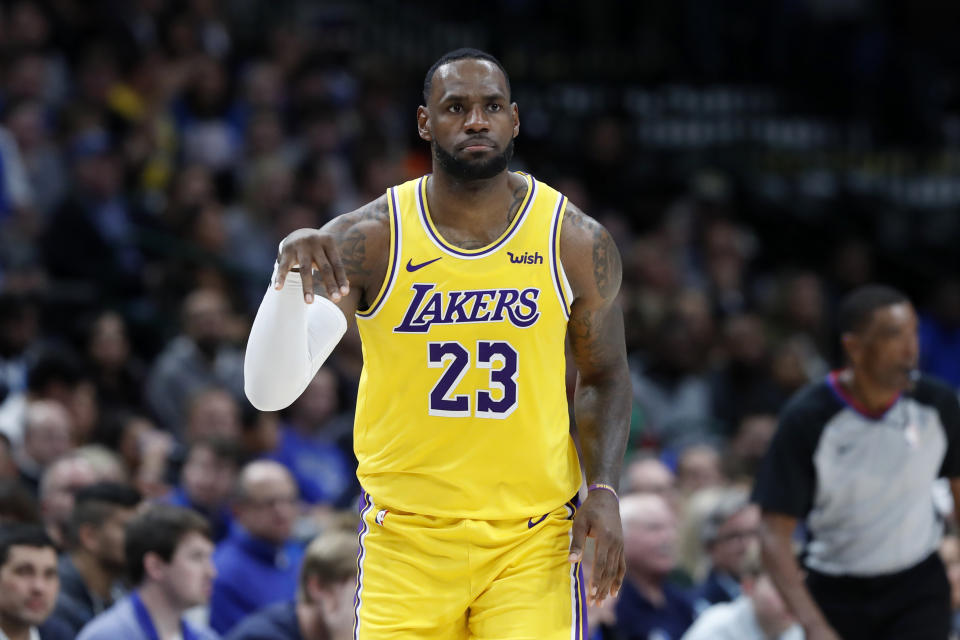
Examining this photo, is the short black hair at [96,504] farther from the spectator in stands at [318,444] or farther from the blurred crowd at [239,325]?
the spectator in stands at [318,444]

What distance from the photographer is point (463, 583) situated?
4.43 metres

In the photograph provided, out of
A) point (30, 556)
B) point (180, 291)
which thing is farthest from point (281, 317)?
point (180, 291)

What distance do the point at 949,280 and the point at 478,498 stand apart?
10.7 m

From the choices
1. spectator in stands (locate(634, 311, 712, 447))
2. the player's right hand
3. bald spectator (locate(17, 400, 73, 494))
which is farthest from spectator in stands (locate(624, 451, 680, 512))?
the player's right hand

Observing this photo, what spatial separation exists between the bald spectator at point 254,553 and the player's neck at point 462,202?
336 cm

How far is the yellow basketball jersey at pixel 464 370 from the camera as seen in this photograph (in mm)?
4402

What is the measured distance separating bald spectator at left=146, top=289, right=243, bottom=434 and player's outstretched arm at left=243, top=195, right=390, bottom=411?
5.55 m

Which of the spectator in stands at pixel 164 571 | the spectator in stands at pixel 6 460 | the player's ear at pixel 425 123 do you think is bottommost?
the spectator in stands at pixel 164 571

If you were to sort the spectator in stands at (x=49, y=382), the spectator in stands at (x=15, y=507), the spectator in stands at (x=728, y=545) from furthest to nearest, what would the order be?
the spectator in stands at (x=49, y=382) → the spectator in stands at (x=728, y=545) → the spectator in stands at (x=15, y=507)

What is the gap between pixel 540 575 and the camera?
4.48m

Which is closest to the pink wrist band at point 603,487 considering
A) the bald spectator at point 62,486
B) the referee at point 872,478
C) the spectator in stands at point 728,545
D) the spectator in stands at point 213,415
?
the referee at point 872,478

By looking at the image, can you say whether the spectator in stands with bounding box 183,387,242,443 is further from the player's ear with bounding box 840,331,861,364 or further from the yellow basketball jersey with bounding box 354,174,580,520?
the yellow basketball jersey with bounding box 354,174,580,520

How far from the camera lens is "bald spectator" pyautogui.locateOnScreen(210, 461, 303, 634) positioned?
7492 millimetres

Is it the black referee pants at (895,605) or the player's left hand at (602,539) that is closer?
the player's left hand at (602,539)
